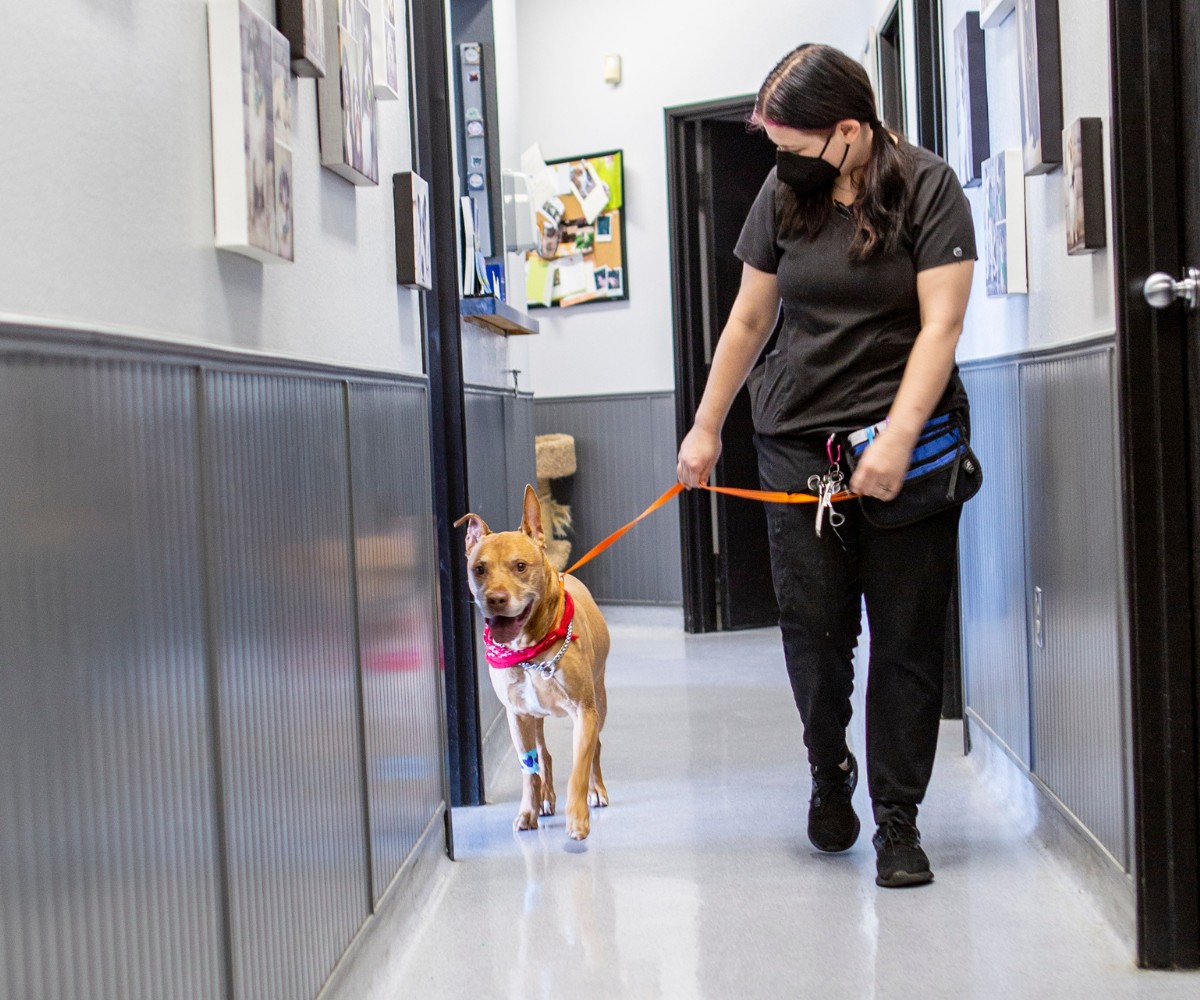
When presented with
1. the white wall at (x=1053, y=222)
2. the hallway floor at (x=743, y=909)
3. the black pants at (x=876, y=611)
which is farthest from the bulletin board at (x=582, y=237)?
the black pants at (x=876, y=611)

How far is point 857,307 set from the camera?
2.39m

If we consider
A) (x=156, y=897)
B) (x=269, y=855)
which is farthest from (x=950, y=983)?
(x=156, y=897)

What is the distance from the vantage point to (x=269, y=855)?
5.19 ft

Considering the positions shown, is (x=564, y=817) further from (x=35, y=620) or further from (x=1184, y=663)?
(x=35, y=620)

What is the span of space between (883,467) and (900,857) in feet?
2.43

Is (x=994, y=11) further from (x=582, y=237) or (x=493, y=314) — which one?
(x=582, y=237)

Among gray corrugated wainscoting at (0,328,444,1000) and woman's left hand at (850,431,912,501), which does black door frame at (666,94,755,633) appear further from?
gray corrugated wainscoting at (0,328,444,1000)

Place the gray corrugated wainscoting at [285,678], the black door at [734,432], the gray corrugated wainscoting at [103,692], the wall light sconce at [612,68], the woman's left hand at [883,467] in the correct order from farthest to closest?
the wall light sconce at [612,68]
the black door at [734,432]
the woman's left hand at [883,467]
the gray corrugated wainscoting at [285,678]
the gray corrugated wainscoting at [103,692]

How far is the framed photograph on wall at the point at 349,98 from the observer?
1.98 metres

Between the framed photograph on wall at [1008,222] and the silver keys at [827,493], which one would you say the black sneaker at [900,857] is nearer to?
the silver keys at [827,493]

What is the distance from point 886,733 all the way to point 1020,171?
1153 millimetres

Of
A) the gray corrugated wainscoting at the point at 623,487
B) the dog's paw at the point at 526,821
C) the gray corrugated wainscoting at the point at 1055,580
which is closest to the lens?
the gray corrugated wainscoting at the point at 1055,580

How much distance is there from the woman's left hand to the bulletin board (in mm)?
3930

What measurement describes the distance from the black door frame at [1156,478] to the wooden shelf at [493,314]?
1.54 metres
